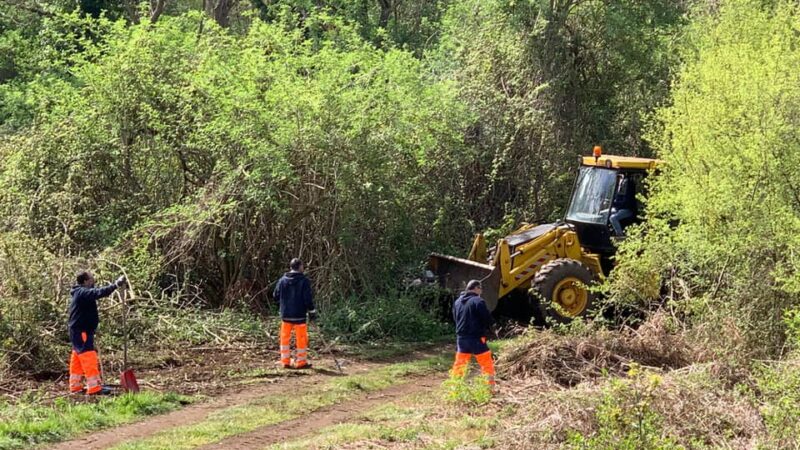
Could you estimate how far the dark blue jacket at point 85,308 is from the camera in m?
11.1

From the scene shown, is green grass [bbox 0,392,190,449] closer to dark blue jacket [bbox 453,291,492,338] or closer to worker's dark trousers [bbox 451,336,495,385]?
worker's dark trousers [bbox 451,336,495,385]

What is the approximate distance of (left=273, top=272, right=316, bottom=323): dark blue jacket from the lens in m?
12.8

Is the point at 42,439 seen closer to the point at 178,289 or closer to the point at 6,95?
the point at 178,289

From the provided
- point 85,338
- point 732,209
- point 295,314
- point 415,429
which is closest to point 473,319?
point 415,429

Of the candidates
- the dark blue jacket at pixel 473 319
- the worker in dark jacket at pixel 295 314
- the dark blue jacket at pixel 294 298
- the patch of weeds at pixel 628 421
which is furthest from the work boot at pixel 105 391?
the patch of weeds at pixel 628 421

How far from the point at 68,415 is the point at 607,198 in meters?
9.24

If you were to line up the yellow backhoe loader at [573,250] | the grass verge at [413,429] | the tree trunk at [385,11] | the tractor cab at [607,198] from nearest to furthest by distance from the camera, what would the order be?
1. the grass verge at [413,429]
2. the yellow backhoe loader at [573,250]
3. the tractor cab at [607,198]
4. the tree trunk at [385,11]

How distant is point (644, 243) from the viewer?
42.5 feet

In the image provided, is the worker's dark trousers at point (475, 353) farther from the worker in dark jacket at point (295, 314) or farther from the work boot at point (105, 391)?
the work boot at point (105, 391)

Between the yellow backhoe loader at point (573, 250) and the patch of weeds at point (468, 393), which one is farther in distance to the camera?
the yellow backhoe loader at point (573, 250)

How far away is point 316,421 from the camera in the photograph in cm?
1024

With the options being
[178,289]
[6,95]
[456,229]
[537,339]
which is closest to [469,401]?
[537,339]

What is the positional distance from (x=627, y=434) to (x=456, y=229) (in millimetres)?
10623

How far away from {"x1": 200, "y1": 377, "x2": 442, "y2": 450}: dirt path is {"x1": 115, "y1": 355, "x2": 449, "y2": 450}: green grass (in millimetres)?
123
